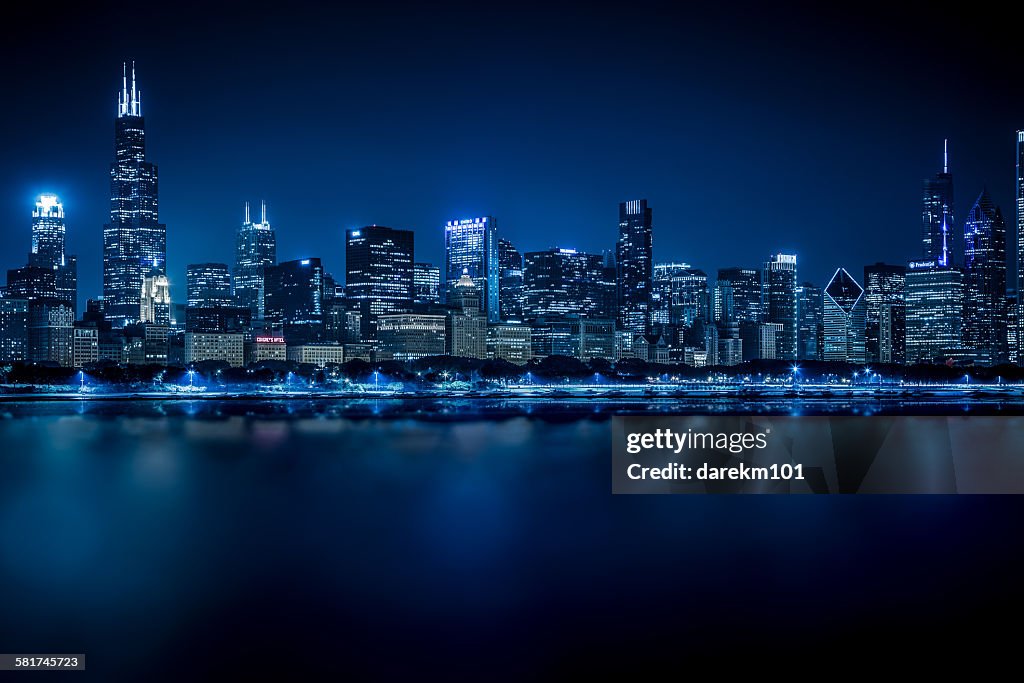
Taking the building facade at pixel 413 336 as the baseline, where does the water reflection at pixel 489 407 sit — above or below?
below

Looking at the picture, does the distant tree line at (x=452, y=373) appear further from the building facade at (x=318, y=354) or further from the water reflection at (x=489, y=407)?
the water reflection at (x=489, y=407)

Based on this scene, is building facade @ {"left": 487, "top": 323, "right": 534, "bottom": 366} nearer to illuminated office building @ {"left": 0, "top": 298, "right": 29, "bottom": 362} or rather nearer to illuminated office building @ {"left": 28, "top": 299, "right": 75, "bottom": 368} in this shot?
illuminated office building @ {"left": 28, "top": 299, "right": 75, "bottom": 368}

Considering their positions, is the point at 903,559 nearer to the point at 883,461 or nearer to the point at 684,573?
the point at 684,573

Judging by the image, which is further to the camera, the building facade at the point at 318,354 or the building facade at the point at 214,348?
the building facade at the point at 318,354

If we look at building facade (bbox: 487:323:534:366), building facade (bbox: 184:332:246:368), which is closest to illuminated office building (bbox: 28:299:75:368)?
building facade (bbox: 184:332:246:368)

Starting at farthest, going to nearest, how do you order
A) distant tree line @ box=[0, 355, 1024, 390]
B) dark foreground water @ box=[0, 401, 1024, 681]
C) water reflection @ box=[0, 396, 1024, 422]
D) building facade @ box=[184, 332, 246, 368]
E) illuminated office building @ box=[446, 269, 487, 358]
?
illuminated office building @ box=[446, 269, 487, 358]
building facade @ box=[184, 332, 246, 368]
distant tree line @ box=[0, 355, 1024, 390]
water reflection @ box=[0, 396, 1024, 422]
dark foreground water @ box=[0, 401, 1024, 681]

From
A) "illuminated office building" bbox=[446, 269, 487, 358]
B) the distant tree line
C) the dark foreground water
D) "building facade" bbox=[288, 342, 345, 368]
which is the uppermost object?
"illuminated office building" bbox=[446, 269, 487, 358]

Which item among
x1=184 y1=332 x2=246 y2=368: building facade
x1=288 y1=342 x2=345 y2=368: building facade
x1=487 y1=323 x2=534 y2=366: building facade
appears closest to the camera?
x1=184 y1=332 x2=246 y2=368: building facade

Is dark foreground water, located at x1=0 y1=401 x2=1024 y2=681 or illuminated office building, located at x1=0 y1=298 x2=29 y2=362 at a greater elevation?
illuminated office building, located at x1=0 y1=298 x2=29 y2=362

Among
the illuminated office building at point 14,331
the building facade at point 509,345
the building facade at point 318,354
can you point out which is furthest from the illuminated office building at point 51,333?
the building facade at point 509,345
